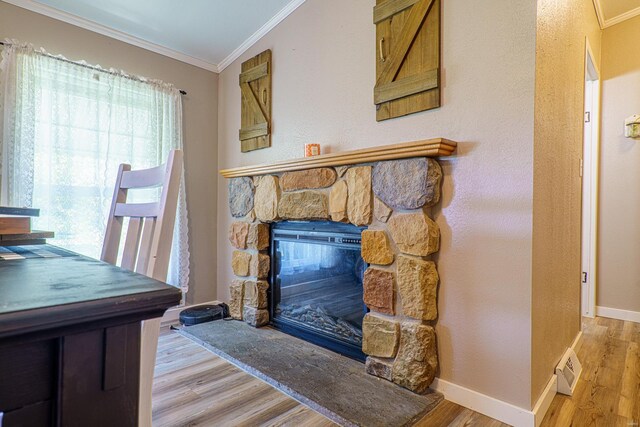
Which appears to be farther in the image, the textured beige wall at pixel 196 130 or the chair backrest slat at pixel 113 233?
the textured beige wall at pixel 196 130

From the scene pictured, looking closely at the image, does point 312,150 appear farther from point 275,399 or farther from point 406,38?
point 275,399

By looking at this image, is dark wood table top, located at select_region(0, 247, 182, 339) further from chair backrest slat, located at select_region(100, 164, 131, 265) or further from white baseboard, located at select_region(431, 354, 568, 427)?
white baseboard, located at select_region(431, 354, 568, 427)

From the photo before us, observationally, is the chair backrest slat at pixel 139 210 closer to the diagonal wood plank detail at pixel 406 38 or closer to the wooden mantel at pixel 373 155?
the wooden mantel at pixel 373 155

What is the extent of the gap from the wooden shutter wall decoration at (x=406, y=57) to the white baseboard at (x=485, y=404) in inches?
58.0

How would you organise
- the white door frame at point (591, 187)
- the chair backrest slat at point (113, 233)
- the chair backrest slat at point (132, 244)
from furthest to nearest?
the white door frame at point (591, 187), the chair backrest slat at point (113, 233), the chair backrest slat at point (132, 244)

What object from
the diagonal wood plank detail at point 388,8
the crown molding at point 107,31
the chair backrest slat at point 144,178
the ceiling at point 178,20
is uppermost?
the ceiling at point 178,20

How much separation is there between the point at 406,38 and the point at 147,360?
6.28ft

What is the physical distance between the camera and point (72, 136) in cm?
244

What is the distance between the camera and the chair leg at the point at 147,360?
96 cm

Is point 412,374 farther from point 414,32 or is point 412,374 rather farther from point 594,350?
point 414,32

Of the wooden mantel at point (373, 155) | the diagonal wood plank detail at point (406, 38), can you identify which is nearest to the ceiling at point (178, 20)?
the diagonal wood plank detail at point (406, 38)

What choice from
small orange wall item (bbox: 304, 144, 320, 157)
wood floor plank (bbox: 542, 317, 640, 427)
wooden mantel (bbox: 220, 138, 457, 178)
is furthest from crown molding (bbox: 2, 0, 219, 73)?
wood floor plank (bbox: 542, 317, 640, 427)

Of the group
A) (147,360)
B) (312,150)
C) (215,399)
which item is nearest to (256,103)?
(312,150)

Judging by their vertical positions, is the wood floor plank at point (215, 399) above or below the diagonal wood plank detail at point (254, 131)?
below
